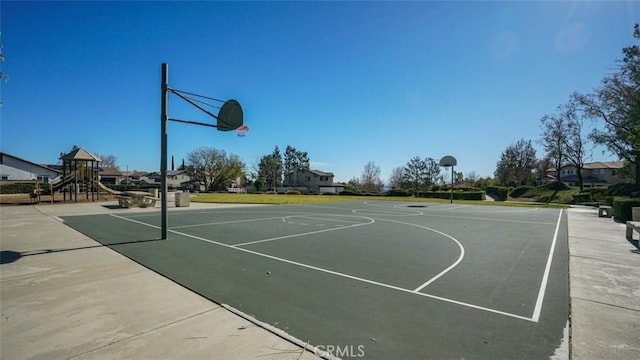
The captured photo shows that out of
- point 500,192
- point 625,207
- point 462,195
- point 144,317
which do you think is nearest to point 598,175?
point 500,192

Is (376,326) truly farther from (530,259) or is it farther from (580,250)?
(580,250)

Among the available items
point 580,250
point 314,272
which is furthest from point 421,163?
point 314,272

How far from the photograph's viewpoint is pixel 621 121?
98.2 ft

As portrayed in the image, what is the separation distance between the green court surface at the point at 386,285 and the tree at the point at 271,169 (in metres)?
68.9

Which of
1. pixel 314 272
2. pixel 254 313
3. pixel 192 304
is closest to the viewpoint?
pixel 254 313

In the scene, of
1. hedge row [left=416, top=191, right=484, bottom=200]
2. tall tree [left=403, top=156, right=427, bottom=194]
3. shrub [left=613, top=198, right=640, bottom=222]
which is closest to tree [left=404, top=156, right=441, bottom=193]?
tall tree [left=403, top=156, right=427, bottom=194]

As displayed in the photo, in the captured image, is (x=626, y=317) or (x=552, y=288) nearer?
(x=626, y=317)

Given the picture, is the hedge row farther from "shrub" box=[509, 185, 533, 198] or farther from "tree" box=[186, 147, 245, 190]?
"tree" box=[186, 147, 245, 190]

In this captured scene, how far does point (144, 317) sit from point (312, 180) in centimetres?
8079

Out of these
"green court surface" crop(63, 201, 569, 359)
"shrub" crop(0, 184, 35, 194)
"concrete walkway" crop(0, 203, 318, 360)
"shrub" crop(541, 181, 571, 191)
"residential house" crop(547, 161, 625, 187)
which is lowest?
"green court surface" crop(63, 201, 569, 359)

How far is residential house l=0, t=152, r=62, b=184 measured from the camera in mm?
43969

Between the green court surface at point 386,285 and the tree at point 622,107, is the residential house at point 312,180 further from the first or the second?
the green court surface at point 386,285

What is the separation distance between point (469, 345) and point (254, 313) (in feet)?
8.12

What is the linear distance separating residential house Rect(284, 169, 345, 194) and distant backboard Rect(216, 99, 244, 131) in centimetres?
7081
